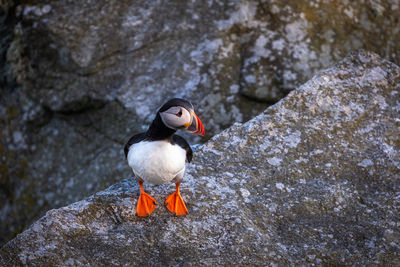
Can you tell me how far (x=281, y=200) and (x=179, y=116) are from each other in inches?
44.2

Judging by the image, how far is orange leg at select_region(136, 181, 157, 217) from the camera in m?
3.33

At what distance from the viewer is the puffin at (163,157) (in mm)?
3254

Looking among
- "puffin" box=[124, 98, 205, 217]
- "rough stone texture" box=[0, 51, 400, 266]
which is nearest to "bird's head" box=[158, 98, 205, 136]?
"puffin" box=[124, 98, 205, 217]

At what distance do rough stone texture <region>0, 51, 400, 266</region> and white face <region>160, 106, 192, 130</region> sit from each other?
0.67 meters

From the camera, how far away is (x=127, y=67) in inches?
251

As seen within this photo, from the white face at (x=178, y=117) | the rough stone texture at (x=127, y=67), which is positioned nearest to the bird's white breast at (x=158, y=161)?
the white face at (x=178, y=117)

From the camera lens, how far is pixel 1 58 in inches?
266

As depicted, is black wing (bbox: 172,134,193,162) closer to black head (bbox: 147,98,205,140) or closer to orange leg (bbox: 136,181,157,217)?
black head (bbox: 147,98,205,140)

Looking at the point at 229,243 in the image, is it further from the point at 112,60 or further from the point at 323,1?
the point at 323,1

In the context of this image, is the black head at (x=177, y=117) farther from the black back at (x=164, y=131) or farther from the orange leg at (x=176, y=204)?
the orange leg at (x=176, y=204)

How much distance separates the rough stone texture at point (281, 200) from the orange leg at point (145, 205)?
54mm

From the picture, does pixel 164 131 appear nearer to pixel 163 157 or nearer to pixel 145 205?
pixel 163 157

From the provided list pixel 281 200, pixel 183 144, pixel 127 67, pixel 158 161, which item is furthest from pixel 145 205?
pixel 127 67

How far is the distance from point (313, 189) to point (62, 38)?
438 centimetres
